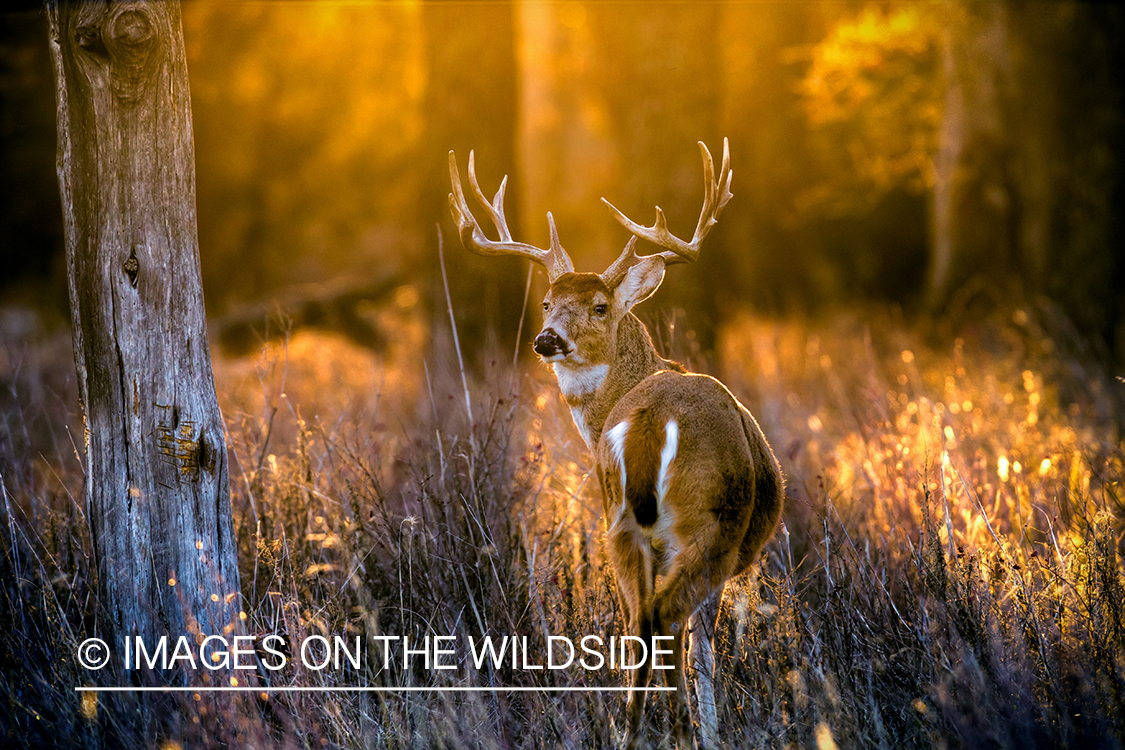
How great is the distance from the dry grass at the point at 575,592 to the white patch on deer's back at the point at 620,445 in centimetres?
71

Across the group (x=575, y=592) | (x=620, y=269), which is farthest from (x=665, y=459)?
(x=620, y=269)

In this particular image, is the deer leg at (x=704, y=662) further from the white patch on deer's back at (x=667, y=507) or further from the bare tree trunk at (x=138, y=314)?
the bare tree trunk at (x=138, y=314)

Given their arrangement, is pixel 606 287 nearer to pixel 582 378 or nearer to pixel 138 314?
pixel 582 378

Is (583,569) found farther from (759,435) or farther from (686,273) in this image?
(686,273)

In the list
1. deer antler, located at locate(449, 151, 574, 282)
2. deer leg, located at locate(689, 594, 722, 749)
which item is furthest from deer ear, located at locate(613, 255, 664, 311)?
deer leg, located at locate(689, 594, 722, 749)

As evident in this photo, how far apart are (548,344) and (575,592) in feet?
3.51

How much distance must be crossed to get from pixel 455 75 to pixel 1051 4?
19.2 feet

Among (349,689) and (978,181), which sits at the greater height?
(978,181)

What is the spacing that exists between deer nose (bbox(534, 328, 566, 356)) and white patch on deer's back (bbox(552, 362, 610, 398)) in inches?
9.4

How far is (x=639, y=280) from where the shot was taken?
4.14 metres

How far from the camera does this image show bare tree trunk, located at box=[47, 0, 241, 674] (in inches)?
133

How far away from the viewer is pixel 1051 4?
363 inches

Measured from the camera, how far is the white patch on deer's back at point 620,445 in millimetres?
3180

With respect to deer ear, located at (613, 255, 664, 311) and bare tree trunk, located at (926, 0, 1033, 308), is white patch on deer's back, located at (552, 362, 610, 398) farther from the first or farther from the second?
bare tree trunk, located at (926, 0, 1033, 308)
